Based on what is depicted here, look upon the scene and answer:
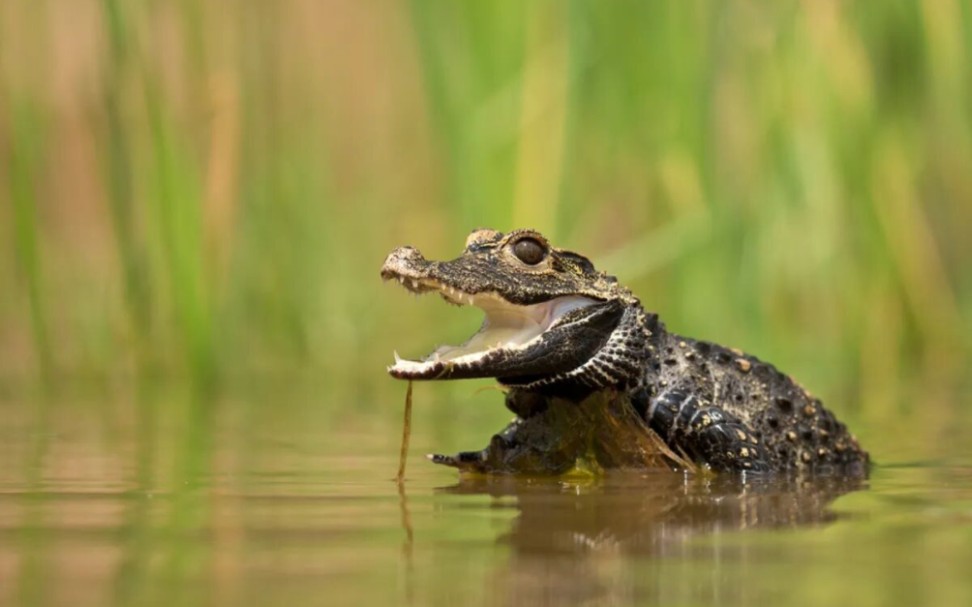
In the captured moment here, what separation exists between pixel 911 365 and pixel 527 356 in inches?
242

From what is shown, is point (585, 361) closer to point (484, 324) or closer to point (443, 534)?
point (484, 324)

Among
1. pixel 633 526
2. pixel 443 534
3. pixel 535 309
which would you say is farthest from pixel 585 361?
pixel 443 534

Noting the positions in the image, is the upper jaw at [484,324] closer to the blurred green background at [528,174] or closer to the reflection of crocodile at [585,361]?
the reflection of crocodile at [585,361]

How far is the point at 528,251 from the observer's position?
535cm

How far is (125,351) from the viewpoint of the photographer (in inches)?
374

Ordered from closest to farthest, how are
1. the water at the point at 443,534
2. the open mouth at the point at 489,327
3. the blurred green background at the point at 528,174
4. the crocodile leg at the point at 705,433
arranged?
the water at the point at 443,534 → the open mouth at the point at 489,327 → the crocodile leg at the point at 705,433 → the blurred green background at the point at 528,174

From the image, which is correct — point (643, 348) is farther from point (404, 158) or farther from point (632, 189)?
point (404, 158)

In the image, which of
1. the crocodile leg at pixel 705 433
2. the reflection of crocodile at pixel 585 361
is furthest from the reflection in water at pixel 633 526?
the reflection of crocodile at pixel 585 361

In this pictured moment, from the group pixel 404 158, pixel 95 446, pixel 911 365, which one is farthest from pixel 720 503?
pixel 404 158

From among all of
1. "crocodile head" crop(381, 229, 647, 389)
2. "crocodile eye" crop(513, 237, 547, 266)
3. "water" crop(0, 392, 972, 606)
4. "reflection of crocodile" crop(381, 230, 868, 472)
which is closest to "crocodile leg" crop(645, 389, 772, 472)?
"reflection of crocodile" crop(381, 230, 868, 472)

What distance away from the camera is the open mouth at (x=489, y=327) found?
4.68 m

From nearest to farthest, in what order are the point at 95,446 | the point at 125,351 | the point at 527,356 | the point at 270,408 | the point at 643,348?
the point at 527,356, the point at 643,348, the point at 95,446, the point at 270,408, the point at 125,351

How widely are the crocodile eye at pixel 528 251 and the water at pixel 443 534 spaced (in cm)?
74

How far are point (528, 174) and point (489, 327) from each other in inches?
150
